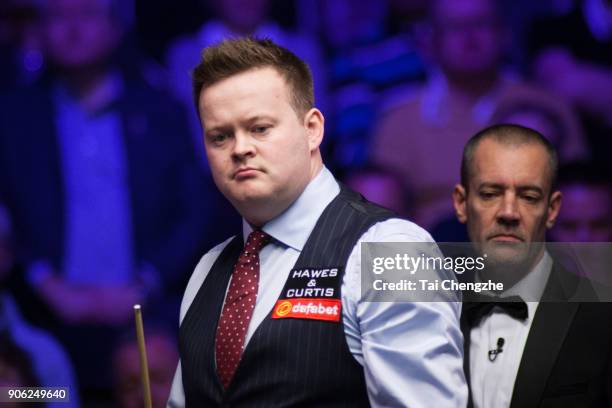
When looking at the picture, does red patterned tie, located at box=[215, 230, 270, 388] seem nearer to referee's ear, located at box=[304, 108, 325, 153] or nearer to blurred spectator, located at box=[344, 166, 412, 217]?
referee's ear, located at box=[304, 108, 325, 153]

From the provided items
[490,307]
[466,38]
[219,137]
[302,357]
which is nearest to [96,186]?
[466,38]

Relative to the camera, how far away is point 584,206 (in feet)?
12.9

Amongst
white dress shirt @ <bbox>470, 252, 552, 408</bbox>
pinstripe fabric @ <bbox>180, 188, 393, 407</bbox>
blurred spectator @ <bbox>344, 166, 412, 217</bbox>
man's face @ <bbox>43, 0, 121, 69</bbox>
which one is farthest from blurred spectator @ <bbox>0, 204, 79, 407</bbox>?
white dress shirt @ <bbox>470, 252, 552, 408</bbox>

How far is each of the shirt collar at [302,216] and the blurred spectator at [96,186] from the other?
2.00 metres

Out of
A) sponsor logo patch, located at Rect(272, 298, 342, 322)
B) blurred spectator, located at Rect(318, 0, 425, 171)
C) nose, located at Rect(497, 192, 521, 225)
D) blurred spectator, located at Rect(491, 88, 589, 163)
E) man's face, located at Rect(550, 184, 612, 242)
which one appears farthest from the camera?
blurred spectator, located at Rect(318, 0, 425, 171)

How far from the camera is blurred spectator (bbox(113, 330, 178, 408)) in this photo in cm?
424

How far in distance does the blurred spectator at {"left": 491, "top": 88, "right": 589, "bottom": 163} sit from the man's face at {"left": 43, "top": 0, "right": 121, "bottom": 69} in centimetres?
183

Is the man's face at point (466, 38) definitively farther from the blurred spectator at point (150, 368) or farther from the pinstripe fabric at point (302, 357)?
the pinstripe fabric at point (302, 357)

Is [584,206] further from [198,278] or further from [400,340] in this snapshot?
[400,340]

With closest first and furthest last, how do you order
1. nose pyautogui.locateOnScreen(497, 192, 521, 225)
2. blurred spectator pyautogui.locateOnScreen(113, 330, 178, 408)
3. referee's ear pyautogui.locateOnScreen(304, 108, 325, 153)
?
1. referee's ear pyautogui.locateOnScreen(304, 108, 325, 153)
2. nose pyautogui.locateOnScreen(497, 192, 521, 225)
3. blurred spectator pyautogui.locateOnScreen(113, 330, 178, 408)

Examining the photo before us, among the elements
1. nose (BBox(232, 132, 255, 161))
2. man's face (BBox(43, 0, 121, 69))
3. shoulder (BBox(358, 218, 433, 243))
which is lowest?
shoulder (BBox(358, 218, 433, 243))

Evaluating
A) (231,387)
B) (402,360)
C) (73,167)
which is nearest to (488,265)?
(402,360)

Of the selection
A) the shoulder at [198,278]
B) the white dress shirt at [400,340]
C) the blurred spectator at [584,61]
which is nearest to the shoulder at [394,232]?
the white dress shirt at [400,340]

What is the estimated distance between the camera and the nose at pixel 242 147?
2306 mm
